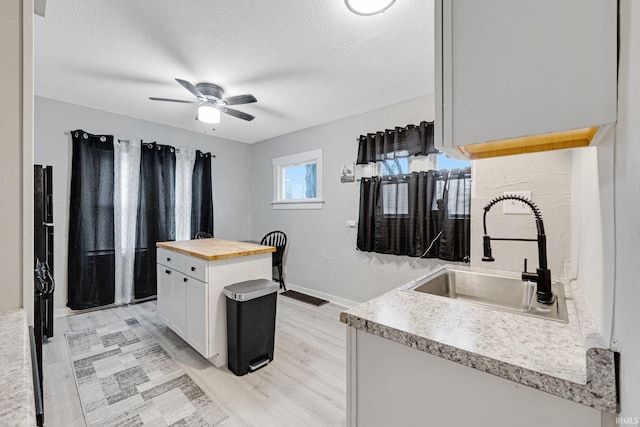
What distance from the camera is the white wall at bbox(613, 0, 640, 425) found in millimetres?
439

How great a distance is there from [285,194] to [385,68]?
269cm

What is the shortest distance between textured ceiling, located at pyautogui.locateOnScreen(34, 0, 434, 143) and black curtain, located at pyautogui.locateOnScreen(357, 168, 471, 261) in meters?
0.93

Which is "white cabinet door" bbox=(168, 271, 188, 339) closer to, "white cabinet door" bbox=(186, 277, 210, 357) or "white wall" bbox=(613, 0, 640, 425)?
"white cabinet door" bbox=(186, 277, 210, 357)

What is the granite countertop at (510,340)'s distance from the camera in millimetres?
559

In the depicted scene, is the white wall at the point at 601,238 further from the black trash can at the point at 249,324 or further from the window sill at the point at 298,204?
the window sill at the point at 298,204

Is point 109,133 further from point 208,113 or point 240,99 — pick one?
point 240,99

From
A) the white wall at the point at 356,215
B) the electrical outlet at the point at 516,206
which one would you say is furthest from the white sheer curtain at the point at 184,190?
the electrical outlet at the point at 516,206

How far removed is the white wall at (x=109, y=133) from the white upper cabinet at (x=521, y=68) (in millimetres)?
4075

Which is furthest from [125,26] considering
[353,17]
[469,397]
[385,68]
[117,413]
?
[469,397]

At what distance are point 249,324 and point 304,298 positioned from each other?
1.83 metres

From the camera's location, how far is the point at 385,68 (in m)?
2.36

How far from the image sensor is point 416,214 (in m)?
2.92

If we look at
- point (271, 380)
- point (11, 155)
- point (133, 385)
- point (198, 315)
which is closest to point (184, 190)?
point (198, 315)

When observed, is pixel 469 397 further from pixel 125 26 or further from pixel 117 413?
pixel 125 26
